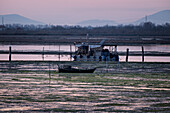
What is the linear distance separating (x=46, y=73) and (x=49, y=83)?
6.43 meters

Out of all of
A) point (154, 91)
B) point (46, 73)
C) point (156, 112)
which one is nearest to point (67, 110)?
point (156, 112)

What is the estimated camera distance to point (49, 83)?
28.4 m

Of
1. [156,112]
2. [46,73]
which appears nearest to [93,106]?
[156,112]

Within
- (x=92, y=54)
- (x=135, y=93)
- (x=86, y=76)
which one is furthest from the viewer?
(x=92, y=54)

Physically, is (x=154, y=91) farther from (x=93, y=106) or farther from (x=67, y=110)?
(x=67, y=110)

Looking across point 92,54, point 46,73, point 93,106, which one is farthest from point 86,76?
point 92,54

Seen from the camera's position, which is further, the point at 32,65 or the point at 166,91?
the point at 32,65

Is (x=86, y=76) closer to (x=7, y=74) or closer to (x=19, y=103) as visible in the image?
(x=7, y=74)

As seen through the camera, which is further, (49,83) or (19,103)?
(49,83)

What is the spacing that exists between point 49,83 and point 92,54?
2209cm

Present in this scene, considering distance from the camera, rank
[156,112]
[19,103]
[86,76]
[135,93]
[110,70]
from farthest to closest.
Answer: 1. [110,70]
2. [86,76]
3. [135,93]
4. [19,103]
5. [156,112]

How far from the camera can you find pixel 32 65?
41625mm

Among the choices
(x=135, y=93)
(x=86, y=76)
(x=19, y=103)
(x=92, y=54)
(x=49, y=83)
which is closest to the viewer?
(x=19, y=103)

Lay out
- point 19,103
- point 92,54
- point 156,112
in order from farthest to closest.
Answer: point 92,54, point 19,103, point 156,112
